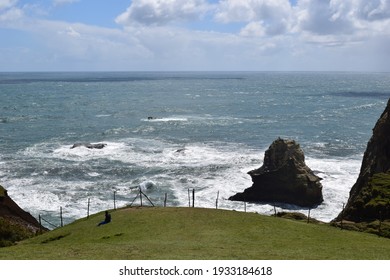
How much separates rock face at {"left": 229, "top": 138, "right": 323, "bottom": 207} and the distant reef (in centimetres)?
2744

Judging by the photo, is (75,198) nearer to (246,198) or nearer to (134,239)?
(246,198)

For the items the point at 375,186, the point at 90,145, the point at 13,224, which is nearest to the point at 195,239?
the point at 13,224

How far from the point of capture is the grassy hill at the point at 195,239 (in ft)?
82.6

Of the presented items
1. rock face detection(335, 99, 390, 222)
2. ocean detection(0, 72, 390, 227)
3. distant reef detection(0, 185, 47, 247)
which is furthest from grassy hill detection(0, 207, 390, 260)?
ocean detection(0, 72, 390, 227)

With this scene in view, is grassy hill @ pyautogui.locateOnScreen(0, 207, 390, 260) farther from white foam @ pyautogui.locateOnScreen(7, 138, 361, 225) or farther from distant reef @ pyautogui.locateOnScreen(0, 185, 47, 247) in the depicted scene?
white foam @ pyautogui.locateOnScreen(7, 138, 361, 225)

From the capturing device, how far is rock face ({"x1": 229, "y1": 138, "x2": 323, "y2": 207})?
60.1m

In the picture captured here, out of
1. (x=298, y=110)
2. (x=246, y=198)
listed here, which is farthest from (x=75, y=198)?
(x=298, y=110)

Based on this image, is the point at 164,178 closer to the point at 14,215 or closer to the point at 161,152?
the point at 161,152

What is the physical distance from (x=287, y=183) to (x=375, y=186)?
20.5 meters

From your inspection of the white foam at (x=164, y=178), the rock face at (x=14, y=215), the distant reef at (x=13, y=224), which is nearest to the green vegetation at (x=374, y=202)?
the white foam at (x=164, y=178)

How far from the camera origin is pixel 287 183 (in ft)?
204

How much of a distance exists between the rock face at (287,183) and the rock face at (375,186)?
823 cm

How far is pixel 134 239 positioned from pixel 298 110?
133630mm

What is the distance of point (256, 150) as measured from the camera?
89562mm
